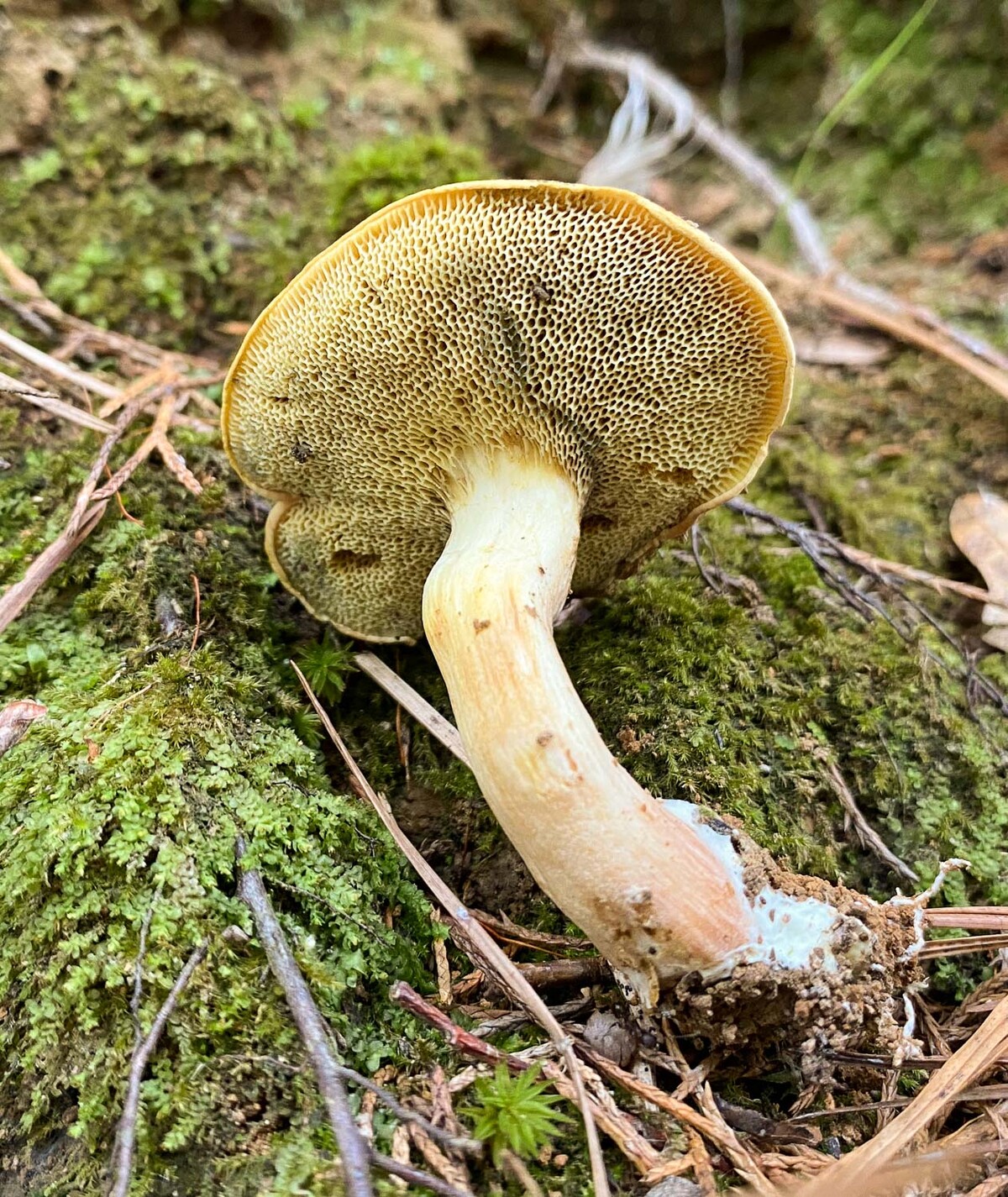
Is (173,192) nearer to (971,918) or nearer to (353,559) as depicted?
(353,559)

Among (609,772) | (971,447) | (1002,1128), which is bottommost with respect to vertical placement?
(1002,1128)

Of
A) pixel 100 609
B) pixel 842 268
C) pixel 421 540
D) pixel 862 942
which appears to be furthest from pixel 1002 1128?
pixel 842 268

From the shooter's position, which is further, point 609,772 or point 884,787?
point 884,787

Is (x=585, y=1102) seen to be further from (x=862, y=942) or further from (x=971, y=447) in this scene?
(x=971, y=447)

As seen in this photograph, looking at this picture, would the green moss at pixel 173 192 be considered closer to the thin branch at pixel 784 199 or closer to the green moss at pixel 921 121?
the thin branch at pixel 784 199

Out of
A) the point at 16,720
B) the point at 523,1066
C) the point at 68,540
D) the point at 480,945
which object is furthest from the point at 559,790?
the point at 68,540

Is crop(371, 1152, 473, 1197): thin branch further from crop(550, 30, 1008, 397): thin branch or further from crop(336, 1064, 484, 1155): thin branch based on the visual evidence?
crop(550, 30, 1008, 397): thin branch

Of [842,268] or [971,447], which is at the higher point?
[842,268]

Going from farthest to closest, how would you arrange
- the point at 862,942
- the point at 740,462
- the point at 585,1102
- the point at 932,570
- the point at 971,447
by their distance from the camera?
the point at 971,447 < the point at 932,570 < the point at 740,462 < the point at 862,942 < the point at 585,1102

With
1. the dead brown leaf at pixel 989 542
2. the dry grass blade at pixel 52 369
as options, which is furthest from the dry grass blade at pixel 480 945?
the dead brown leaf at pixel 989 542
